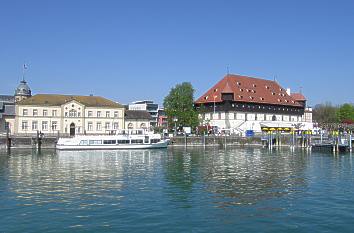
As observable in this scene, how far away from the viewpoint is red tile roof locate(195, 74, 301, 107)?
106669 millimetres

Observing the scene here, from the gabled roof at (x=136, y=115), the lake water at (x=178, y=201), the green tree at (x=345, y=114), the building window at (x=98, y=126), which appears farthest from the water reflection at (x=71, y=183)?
the green tree at (x=345, y=114)

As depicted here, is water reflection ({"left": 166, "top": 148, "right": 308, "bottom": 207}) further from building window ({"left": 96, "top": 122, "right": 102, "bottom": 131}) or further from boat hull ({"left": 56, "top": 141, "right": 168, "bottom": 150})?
building window ({"left": 96, "top": 122, "right": 102, "bottom": 131})

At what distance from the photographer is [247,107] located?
107 meters

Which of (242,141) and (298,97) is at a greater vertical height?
(298,97)

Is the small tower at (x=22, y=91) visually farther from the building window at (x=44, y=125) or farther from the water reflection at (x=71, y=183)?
the water reflection at (x=71, y=183)

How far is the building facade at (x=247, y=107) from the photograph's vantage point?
104 m

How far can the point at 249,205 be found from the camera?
23906 millimetres

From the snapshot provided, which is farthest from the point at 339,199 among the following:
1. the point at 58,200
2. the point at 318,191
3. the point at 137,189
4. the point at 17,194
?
the point at 17,194

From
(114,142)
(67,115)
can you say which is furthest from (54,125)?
(114,142)

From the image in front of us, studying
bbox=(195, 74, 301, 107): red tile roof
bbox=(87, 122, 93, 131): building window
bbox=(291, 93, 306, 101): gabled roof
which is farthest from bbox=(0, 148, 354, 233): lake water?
bbox=(291, 93, 306, 101): gabled roof

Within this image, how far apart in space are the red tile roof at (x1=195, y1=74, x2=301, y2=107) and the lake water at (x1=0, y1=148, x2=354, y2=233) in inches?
2652

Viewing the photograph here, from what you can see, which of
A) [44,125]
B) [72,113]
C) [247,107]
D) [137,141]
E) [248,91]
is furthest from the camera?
[248,91]

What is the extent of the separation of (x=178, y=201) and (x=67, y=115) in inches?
2813

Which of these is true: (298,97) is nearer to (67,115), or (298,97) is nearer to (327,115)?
(327,115)
